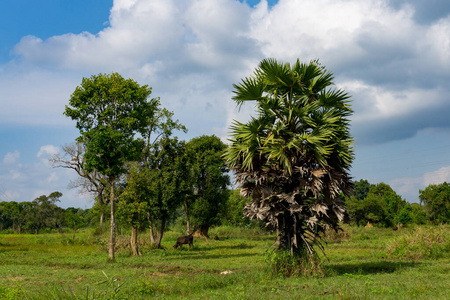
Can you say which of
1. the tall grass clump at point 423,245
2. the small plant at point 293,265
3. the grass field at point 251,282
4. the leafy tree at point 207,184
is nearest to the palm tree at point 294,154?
the small plant at point 293,265

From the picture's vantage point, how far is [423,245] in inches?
746

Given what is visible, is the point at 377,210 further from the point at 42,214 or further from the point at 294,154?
the point at 42,214

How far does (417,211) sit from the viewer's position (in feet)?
185

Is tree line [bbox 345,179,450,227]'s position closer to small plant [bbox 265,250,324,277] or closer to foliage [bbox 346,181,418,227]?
foliage [bbox 346,181,418,227]

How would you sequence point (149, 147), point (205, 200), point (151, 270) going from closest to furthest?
point (151, 270) → point (149, 147) → point (205, 200)

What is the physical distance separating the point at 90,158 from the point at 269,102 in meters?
14.4

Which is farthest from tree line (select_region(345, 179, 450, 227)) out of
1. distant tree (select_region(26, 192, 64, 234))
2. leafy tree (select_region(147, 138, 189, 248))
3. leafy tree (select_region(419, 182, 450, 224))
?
distant tree (select_region(26, 192, 64, 234))

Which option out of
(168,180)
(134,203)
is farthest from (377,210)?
(134,203)

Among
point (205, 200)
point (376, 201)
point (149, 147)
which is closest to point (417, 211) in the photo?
point (376, 201)

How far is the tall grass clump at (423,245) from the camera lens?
18.5 m

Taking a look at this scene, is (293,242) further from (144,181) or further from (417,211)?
(417,211)

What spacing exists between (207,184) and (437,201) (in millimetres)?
42301

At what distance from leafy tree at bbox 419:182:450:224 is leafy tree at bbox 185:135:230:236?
125 ft

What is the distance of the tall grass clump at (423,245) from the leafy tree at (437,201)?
42351 millimetres
